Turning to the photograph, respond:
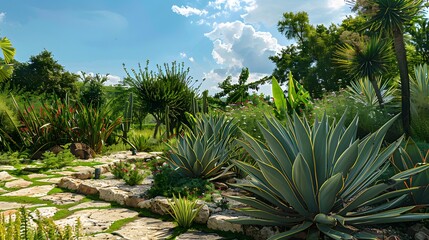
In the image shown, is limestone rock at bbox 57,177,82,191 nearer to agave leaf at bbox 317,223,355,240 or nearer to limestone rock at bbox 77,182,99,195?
limestone rock at bbox 77,182,99,195

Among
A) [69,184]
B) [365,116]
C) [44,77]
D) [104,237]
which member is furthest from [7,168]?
[44,77]

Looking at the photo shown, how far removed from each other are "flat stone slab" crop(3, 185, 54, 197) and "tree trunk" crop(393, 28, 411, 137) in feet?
24.2

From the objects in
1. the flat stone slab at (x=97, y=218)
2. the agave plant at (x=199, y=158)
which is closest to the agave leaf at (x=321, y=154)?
the agave plant at (x=199, y=158)

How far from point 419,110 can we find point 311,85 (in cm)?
1688

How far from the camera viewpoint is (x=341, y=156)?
3.06 metres

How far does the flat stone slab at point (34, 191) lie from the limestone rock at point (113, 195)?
0.92m

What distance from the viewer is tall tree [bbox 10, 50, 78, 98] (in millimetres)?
25047

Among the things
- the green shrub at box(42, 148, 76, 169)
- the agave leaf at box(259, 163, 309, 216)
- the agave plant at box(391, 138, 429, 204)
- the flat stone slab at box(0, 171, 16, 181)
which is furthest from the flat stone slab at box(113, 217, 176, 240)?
the green shrub at box(42, 148, 76, 169)

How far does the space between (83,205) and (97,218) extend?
0.74 meters

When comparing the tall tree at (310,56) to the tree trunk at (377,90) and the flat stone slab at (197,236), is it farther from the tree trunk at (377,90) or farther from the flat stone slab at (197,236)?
the flat stone slab at (197,236)

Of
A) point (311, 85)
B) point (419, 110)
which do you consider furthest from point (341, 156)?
point (311, 85)

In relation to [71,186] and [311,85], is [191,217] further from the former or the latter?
[311,85]

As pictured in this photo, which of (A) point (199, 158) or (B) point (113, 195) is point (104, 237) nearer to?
(B) point (113, 195)

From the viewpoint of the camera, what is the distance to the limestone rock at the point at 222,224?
355cm
